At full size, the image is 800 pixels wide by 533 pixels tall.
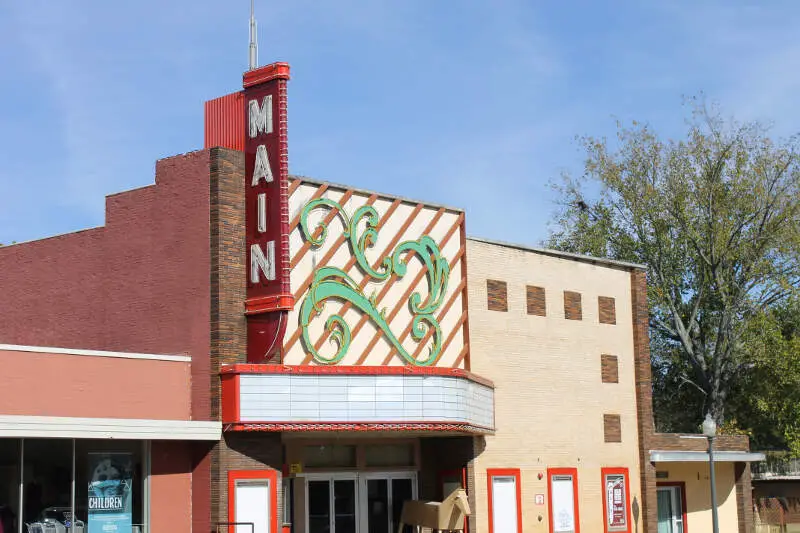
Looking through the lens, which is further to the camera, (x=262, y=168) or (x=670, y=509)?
(x=670, y=509)

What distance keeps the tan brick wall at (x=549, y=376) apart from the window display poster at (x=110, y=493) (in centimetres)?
953

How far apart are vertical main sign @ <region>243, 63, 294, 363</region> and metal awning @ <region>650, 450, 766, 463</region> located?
15.3m

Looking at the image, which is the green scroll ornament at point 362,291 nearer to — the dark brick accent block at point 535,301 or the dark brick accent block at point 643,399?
the dark brick accent block at point 535,301

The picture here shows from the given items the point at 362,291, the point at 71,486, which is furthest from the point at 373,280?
the point at 71,486

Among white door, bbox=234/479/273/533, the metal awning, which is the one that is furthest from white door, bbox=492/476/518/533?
white door, bbox=234/479/273/533

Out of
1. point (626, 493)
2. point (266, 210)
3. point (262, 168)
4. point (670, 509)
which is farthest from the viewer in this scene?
point (670, 509)

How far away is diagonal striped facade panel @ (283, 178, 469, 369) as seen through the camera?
83.3ft

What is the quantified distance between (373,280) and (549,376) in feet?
24.4

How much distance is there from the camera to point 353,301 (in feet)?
86.7

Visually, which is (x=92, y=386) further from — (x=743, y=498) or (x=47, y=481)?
(x=743, y=498)

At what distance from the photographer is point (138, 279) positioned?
25062mm

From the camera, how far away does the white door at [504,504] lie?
2967 cm

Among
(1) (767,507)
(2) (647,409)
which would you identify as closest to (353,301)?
(2) (647,409)

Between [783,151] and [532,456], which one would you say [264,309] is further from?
[783,151]
